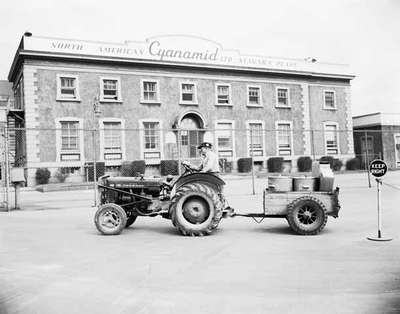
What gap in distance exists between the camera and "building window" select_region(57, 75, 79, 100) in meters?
22.6

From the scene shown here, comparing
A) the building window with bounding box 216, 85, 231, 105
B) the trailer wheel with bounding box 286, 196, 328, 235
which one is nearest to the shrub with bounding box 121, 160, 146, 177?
the building window with bounding box 216, 85, 231, 105

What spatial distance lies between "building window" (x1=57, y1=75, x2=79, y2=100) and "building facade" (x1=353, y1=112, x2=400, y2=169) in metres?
20.0

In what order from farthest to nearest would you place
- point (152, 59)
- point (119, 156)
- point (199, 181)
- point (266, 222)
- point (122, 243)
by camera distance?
point (152, 59), point (119, 156), point (266, 222), point (199, 181), point (122, 243)

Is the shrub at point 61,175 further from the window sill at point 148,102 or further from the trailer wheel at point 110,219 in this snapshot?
the trailer wheel at point 110,219

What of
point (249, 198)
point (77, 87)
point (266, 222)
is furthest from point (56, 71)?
point (266, 222)

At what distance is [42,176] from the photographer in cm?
2077

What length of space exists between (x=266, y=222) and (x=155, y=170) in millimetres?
15347

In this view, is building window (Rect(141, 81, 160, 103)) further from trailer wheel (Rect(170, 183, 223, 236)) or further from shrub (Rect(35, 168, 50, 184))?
trailer wheel (Rect(170, 183, 223, 236))

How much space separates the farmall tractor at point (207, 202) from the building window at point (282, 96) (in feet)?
70.0

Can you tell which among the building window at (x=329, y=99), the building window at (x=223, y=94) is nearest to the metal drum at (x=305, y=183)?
the building window at (x=223, y=94)

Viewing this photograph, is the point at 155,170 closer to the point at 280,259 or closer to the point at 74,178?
the point at 74,178

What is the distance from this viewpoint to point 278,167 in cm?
2702

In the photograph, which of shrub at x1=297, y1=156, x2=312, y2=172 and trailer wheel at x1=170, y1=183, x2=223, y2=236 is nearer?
trailer wheel at x1=170, y1=183, x2=223, y2=236

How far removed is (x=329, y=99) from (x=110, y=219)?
26.1 metres
